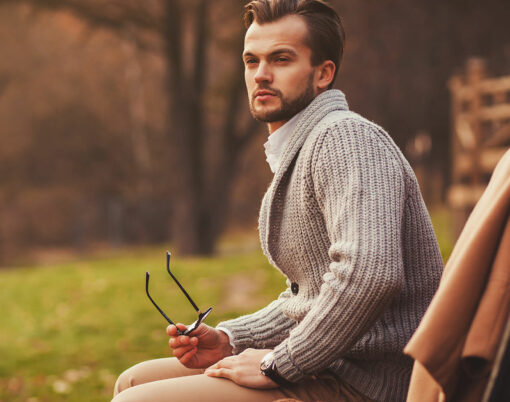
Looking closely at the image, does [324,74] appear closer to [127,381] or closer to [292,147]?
[292,147]

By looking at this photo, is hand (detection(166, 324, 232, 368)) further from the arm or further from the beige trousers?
the beige trousers

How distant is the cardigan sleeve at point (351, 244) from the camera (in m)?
1.80

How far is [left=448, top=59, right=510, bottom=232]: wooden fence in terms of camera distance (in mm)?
9438

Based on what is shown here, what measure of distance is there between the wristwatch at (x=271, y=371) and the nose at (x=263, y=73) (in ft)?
2.50

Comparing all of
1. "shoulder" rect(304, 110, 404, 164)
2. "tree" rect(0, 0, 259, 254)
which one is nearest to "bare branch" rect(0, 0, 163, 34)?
"tree" rect(0, 0, 259, 254)

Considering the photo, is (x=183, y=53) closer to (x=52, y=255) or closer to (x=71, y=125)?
(x=52, y=255)

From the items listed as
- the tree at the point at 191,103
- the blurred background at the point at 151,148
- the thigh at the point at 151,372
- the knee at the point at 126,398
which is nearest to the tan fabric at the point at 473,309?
the knee at the point at 126,398

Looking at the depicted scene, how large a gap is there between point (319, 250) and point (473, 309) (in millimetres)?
667

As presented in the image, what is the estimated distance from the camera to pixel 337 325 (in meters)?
1.85

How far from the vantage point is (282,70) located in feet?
7.14

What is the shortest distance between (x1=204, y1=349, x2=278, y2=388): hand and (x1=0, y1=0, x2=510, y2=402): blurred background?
112 cm

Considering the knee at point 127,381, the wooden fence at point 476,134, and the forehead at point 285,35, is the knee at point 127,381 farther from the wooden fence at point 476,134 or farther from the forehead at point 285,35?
the wooden fence at point 476,134

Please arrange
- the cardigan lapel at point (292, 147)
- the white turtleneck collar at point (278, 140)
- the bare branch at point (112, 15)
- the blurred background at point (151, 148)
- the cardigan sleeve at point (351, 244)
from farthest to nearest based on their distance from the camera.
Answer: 1. the bare branch at point (112, 15)
2. the blurred background at point (151, 148)
3. the white turtleneck collar at point (278, 140)
4. the cardigan lapel at point (292, 147)
5. the cardigan sleeve at point (351, 244)

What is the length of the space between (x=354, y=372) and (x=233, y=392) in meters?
0.32
